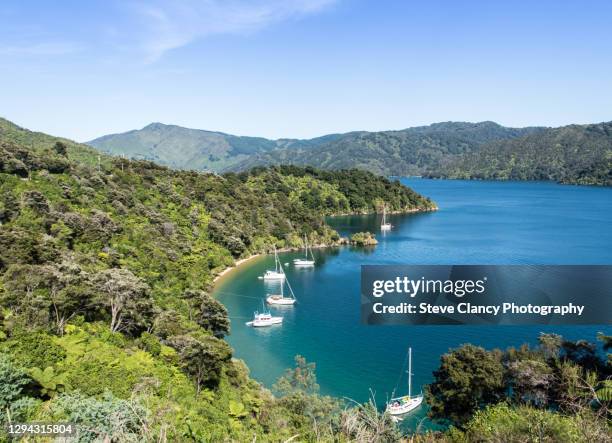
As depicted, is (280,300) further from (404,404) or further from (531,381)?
(531,381)

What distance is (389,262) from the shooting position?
178 ft

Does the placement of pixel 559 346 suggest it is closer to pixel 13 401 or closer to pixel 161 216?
pixel 13 401

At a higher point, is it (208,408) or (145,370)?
(145,370)

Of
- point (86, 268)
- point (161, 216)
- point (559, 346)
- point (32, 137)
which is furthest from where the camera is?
point (32, 137)

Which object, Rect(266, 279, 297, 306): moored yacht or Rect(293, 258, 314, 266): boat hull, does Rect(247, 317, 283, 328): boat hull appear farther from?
Rect(293, 258, 314, 266): boat hull

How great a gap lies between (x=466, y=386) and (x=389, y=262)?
35.9 meters

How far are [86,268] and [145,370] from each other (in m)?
11.1

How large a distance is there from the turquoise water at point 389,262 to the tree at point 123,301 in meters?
7.66

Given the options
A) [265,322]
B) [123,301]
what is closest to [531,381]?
[123,301]

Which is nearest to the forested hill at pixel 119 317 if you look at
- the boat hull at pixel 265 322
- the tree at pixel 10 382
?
the tree at pixel 10 382

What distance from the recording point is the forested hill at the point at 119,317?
35.6 feet

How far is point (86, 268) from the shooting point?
24.2 m

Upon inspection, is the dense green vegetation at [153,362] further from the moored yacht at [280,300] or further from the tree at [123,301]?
the moored yacht at [280,300]

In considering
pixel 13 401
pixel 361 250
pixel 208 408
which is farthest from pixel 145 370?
pixel 361 250
